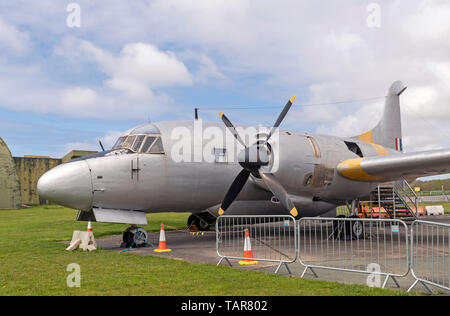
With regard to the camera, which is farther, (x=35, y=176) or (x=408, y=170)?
(x=35, y=176)

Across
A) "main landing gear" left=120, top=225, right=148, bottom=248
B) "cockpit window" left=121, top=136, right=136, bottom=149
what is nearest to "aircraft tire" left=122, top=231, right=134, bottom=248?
"main landing gear" left=120, top=225, right=148, bottom=248

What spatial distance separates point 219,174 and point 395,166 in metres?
5.82

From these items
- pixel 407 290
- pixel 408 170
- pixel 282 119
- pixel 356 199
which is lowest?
pixel 407 290

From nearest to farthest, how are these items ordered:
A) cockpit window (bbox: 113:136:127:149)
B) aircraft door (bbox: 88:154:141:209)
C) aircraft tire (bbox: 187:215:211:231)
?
aircraft door (bbox: 88:154:141:209)
cockpit window (bbox: 113:136:127:149)
aircraft tire (bbox: 187:215:211:231)

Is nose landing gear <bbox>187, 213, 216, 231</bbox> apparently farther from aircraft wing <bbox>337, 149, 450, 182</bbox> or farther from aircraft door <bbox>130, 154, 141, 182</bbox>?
aircraft wing <bbox>337, 149, 450, 182</bbox>

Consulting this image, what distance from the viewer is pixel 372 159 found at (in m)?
13.8

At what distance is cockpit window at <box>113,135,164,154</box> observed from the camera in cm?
1247

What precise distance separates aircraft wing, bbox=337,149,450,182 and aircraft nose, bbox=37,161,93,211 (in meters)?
8.32

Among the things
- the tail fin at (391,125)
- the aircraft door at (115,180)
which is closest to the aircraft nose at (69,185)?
the aircraft door at (115,180)
